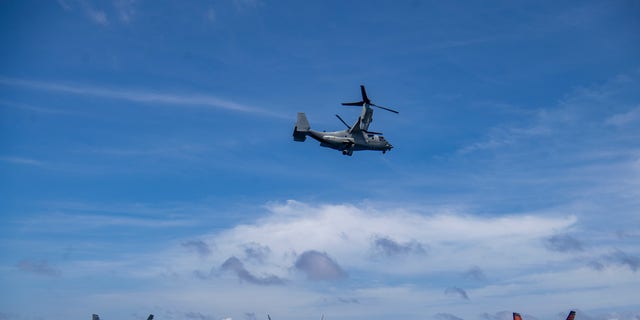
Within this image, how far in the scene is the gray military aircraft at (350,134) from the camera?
478 feet

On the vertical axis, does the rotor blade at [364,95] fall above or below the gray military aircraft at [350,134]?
above

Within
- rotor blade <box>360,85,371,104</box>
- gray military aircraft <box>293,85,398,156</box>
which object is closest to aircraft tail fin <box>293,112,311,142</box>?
gray military aircraft <box>293,85,398,156</box>

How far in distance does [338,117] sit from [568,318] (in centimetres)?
9759

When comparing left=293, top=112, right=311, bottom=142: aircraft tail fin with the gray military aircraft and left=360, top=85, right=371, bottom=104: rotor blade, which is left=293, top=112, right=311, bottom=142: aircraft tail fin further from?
left=360, top=85, right=371, bottom=104: rotor blade

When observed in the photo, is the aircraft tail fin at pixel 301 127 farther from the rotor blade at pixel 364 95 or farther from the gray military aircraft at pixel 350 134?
the rotor blade at pixel 364 95

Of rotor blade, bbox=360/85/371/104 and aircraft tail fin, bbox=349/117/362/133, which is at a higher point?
rotor blade, bbox=360/85/371/104

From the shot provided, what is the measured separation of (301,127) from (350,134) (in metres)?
14.4

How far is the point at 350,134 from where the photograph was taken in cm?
15062

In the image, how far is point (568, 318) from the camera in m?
172

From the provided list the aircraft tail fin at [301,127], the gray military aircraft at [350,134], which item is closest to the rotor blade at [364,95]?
the gray military aircraft at [350,134]

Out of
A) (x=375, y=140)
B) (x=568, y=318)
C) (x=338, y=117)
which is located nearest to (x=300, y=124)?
(x=338, y=117)

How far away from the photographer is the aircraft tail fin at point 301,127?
145m

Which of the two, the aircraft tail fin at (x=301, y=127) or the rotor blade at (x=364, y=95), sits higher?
the rotor blade at (x=364, y=95)

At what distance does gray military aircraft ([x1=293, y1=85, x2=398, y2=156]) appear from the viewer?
146 m
